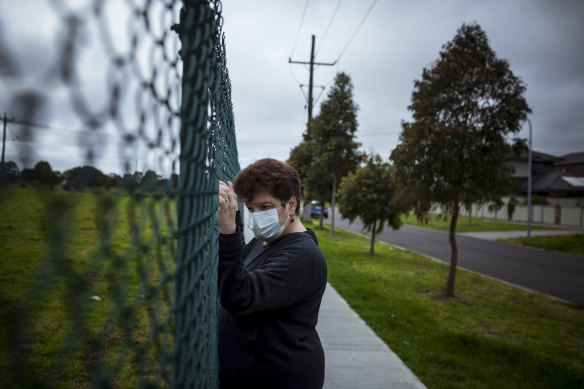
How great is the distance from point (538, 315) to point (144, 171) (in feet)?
27.9

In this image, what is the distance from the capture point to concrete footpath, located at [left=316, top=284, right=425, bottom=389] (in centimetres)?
382

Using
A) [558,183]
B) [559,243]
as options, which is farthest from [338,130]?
[558,183]

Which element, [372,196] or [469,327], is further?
[372,196]

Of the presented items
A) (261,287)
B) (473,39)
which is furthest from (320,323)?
(473,39)

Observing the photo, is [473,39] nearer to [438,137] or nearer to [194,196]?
[438,137]

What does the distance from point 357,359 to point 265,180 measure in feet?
10.5

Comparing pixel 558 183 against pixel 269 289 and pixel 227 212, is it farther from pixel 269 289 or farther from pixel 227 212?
pixel 227 212

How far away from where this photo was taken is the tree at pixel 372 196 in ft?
42.9

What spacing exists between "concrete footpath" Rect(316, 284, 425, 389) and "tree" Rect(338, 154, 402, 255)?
24.8 feet

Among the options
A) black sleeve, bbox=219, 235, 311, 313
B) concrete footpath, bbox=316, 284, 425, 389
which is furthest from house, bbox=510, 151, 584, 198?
black sleeve, bbox=219, 235, 311, 313

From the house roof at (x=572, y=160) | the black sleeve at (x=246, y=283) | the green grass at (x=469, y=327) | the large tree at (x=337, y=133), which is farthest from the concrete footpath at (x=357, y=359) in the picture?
the house roof at (x=572, y=160)

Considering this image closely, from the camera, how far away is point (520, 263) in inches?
550

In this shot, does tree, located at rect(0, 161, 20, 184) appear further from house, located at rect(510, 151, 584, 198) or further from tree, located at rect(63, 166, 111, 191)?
house, located at rect(510, 151, 584, 198)

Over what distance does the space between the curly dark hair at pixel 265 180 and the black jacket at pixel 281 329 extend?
23 cm
